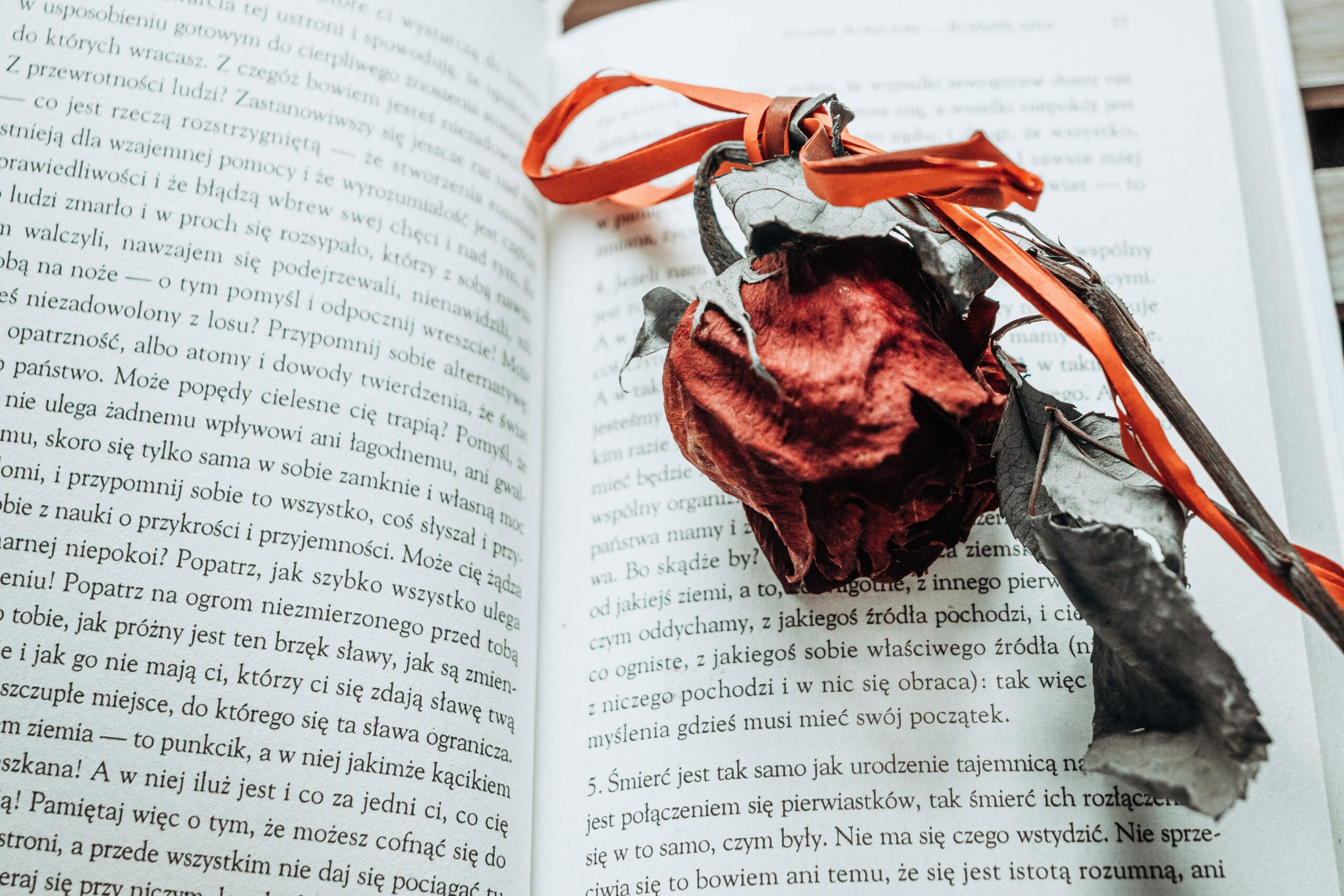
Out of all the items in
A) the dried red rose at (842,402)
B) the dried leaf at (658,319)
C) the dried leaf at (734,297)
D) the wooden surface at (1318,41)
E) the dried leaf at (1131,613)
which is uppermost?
the wooden surface at (1318,41)

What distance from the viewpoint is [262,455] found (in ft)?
2.02

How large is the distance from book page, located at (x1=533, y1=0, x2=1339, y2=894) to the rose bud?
9 cm

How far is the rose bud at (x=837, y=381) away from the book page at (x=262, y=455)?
0.21 m

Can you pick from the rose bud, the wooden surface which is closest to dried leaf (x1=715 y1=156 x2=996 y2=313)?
the rose bud

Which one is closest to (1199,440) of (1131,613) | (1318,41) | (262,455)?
(1131,613)

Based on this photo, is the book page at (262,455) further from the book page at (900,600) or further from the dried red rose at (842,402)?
the dried red rose at (842,402)

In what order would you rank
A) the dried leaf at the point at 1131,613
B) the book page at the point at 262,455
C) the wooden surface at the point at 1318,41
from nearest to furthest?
the dried leaf at the point at 1131,613 < the book page at the point at 262,455 < the wooden surface at the point at 1318,41

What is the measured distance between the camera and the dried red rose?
461 mm

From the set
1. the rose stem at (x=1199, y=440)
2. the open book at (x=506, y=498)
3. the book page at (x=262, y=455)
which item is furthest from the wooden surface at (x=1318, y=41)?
the book page at (x=262, y=455)

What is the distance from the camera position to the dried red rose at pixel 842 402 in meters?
0.46

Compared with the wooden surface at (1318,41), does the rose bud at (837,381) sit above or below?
below

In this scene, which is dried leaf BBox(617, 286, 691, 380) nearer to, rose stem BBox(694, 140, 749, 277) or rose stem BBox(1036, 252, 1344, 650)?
rose stem BBox(694, 140, 749, 277)

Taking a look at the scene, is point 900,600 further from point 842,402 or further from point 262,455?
point 262,455

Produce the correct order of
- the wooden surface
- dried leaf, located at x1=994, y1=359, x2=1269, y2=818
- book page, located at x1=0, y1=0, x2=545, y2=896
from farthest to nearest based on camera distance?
the wooden surface → book page, located at x1=0, y1=0, x2=545, y2=896 → dried leaf, located at x1=994, y1=359, x2=1269, y2=818
